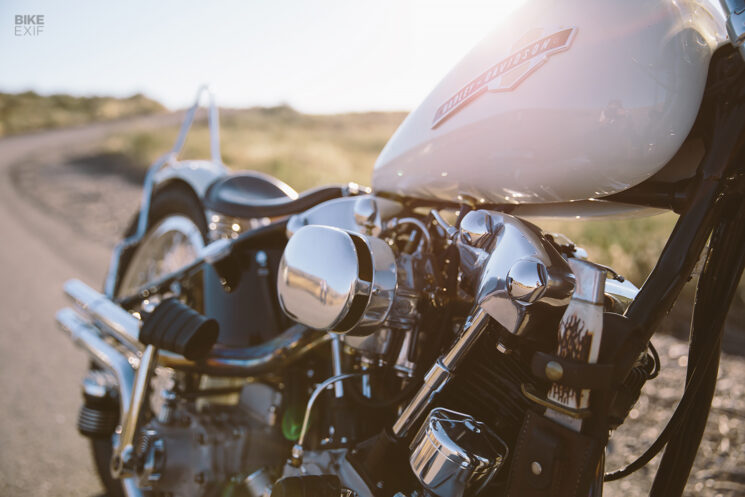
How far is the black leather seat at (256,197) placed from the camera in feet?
5.96

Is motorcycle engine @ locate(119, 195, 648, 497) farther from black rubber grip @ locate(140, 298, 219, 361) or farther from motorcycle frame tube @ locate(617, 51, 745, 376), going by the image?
black rubber grip @ locate(140, 298, 219, 361)

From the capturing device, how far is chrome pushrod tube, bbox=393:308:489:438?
1.11m

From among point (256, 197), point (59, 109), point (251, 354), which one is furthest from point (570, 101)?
point (59, 109)

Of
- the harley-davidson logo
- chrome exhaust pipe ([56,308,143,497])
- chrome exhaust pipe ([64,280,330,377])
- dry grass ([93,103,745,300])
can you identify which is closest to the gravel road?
chrome exhaust pipe ([56,308,143,497])

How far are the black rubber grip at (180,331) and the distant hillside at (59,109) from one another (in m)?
23.8

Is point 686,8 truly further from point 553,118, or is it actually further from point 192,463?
point 192,463

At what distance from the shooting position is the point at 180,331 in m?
1.63

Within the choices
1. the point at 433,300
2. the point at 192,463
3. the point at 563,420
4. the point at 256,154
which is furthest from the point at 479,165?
the point at 256,154

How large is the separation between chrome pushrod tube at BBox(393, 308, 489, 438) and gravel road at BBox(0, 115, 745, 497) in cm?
149

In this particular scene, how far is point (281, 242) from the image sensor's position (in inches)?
74.2

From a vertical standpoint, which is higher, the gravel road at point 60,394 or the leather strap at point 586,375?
the leather strap at point 586,375

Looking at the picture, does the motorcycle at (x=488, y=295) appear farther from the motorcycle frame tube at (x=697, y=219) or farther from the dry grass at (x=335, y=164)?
the dry grass at (x=335, y=164)

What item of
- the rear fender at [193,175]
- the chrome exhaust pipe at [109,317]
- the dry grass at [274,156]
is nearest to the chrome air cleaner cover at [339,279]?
the chrome exhaust pipe at [109,317]

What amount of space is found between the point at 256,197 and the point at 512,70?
1.20 meters
